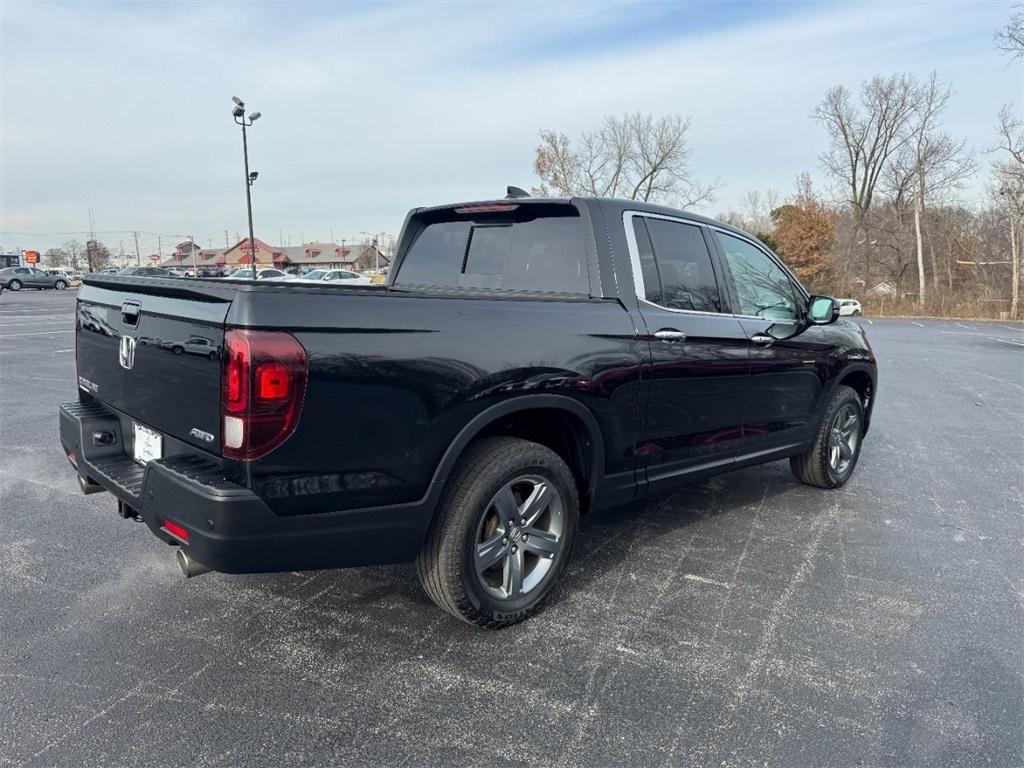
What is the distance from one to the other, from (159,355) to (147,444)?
42 centimetres

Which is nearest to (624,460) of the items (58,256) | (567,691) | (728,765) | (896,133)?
(567,691)

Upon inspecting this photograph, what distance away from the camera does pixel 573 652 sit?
2.90m

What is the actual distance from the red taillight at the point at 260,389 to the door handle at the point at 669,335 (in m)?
1.86

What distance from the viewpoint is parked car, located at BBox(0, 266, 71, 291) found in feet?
147

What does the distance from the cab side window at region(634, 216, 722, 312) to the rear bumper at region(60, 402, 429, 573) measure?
179 centimetres

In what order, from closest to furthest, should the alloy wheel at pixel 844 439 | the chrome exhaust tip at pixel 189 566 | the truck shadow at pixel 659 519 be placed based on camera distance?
the chrome exhaust tip at pixel 189 566
the truck shadow at pixel 659 519
the alloy wheel at pixel 844 439

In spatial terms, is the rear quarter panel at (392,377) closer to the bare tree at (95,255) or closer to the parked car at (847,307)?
the parked car at (847,307)

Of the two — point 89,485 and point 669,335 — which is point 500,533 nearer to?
point 669,335

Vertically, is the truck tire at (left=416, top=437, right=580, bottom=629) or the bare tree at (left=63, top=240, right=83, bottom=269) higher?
the bare tree at (left=63, top=240, right=83, bottom=269)

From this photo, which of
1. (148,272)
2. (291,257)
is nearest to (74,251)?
(291,257)

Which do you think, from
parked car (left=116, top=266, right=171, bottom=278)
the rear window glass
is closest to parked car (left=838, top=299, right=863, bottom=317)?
the rear window glass

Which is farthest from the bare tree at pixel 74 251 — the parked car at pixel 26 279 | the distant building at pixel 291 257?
the parked car at pixel 26 279

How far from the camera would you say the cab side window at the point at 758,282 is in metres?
4.27

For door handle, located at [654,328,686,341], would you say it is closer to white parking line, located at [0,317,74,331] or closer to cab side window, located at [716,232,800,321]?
cab side window, located at [716,232,800,321]
